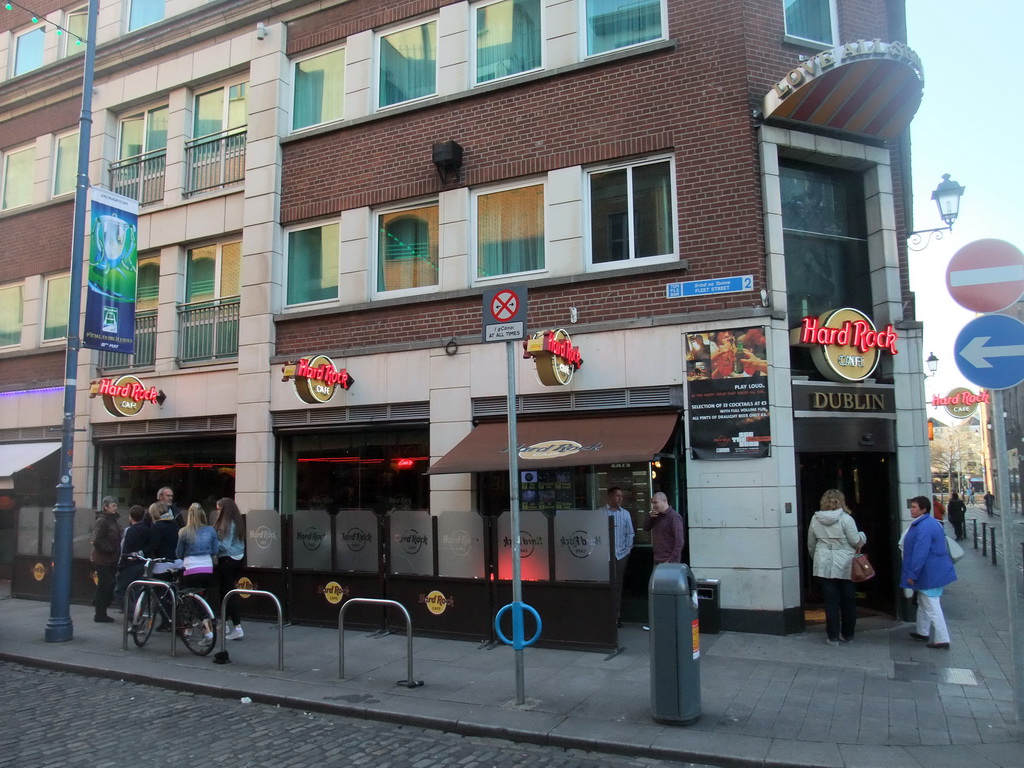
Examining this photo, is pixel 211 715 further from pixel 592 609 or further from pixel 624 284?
pixel 624 284

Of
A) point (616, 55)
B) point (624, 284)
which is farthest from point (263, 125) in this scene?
point (624, 284)

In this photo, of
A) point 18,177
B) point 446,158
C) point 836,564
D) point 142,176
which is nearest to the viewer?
point 836,564

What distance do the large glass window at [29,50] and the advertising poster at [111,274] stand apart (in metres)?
9.34

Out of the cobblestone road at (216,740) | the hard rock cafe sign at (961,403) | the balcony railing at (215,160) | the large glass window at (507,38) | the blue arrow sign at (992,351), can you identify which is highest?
the large glass window at (507,38)

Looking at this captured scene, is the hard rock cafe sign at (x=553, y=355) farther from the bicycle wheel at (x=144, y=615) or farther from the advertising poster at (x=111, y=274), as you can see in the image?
the advertising poster at (x=111, y=274)

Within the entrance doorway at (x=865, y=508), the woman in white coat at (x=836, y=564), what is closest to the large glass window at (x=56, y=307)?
the entrance doorway at (x=865, y=508)

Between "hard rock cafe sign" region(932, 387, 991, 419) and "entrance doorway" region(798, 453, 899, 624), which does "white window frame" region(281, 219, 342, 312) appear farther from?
"hard rock cafe sign" region(932, 387, 991, 419)

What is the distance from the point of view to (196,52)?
50.7 feet

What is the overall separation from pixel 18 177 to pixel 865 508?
18945 millimetres

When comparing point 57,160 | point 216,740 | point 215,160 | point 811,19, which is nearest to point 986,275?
point 811,19

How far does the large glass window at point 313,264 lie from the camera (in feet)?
45.2

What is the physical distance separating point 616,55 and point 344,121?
487cm

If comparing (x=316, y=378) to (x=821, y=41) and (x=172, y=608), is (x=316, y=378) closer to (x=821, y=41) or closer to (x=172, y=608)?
(x=172, y=608)

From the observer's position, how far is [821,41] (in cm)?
1155
